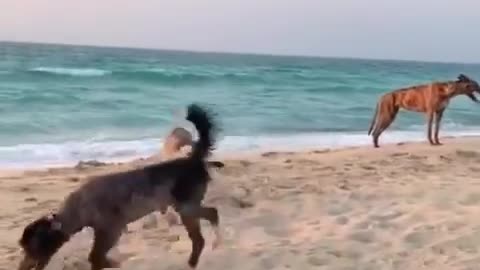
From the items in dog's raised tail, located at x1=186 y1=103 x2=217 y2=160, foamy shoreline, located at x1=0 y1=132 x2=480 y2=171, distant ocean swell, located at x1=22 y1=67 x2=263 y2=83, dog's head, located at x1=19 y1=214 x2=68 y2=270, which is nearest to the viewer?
dog's head, located at x1=19 y1=214 x2=68 y2=270

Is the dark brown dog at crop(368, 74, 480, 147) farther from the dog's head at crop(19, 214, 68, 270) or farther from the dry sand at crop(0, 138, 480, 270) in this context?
the dog's head at crop(19, 214, 68, 270)

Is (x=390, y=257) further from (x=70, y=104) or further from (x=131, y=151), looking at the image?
(x=70, y=104)

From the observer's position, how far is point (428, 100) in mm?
14727

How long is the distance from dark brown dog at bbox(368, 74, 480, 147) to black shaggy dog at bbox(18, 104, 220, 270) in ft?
29.0

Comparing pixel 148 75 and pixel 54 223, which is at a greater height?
pixel 54 223

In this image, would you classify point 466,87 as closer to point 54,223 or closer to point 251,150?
point 251,150

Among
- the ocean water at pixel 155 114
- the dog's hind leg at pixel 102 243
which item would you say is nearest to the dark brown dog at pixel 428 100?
the ocean water at pixel 155 114

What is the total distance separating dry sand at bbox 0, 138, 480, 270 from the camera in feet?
20.4

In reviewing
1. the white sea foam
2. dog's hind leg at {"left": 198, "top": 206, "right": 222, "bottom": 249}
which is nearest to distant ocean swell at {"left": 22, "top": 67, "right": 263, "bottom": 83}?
the white sea foam

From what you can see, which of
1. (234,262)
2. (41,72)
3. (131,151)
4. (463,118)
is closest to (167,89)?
(41,72)

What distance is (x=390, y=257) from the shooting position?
20.6 ft

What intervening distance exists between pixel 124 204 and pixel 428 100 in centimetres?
995

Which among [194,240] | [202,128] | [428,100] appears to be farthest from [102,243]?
[428,100]

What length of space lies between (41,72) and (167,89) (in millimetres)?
6590
